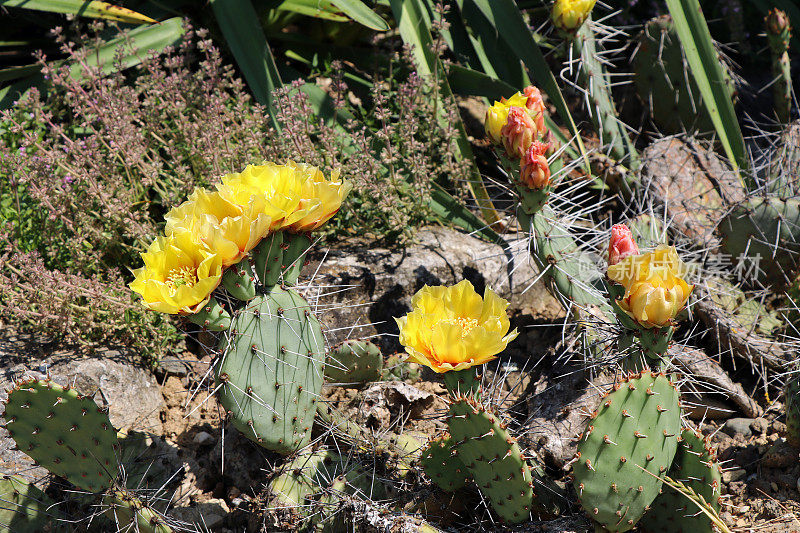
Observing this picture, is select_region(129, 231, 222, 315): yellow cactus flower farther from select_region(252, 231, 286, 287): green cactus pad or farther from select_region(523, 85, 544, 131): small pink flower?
select_region(523, 85, 544, 131): small pink flower

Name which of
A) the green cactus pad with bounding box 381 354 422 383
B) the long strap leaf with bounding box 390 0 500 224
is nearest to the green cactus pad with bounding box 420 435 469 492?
the green cactus pad with bounding box 381 354 422 383

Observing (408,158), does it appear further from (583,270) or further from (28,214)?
(28,214)

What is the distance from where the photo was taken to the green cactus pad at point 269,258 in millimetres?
1828

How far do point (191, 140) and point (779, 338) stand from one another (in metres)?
2.39

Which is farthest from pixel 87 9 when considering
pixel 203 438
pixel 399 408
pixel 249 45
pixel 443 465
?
pixel 443 465

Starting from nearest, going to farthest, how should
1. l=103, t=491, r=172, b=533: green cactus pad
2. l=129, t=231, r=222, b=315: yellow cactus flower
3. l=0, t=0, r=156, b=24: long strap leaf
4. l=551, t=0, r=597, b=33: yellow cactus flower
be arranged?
l=129, t=231, r=222, b=315: yellow cactus flower, l=103, t=491, r=172, b=533: green cactus pad, l=551, t=0, r=597, b=33: yellow cactus flower, l=0, t=0, r=156, b=24: long strap leaf

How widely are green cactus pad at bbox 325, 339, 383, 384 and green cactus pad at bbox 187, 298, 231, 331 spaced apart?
51cm

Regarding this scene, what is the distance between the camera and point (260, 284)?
1.90 m

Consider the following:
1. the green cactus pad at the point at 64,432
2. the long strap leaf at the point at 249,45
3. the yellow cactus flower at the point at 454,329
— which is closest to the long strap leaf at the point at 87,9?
the long strap leaf at the point at 249,45

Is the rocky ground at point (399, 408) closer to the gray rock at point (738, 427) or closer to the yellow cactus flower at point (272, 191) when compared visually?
the gray rock at point (738, 427)

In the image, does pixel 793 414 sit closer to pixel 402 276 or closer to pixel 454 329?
pixel 454 329

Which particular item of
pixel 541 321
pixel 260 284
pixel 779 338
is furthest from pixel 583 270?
pixel 260 284

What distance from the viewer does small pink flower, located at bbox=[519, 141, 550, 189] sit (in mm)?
2002

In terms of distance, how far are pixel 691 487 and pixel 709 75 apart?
2.06m
